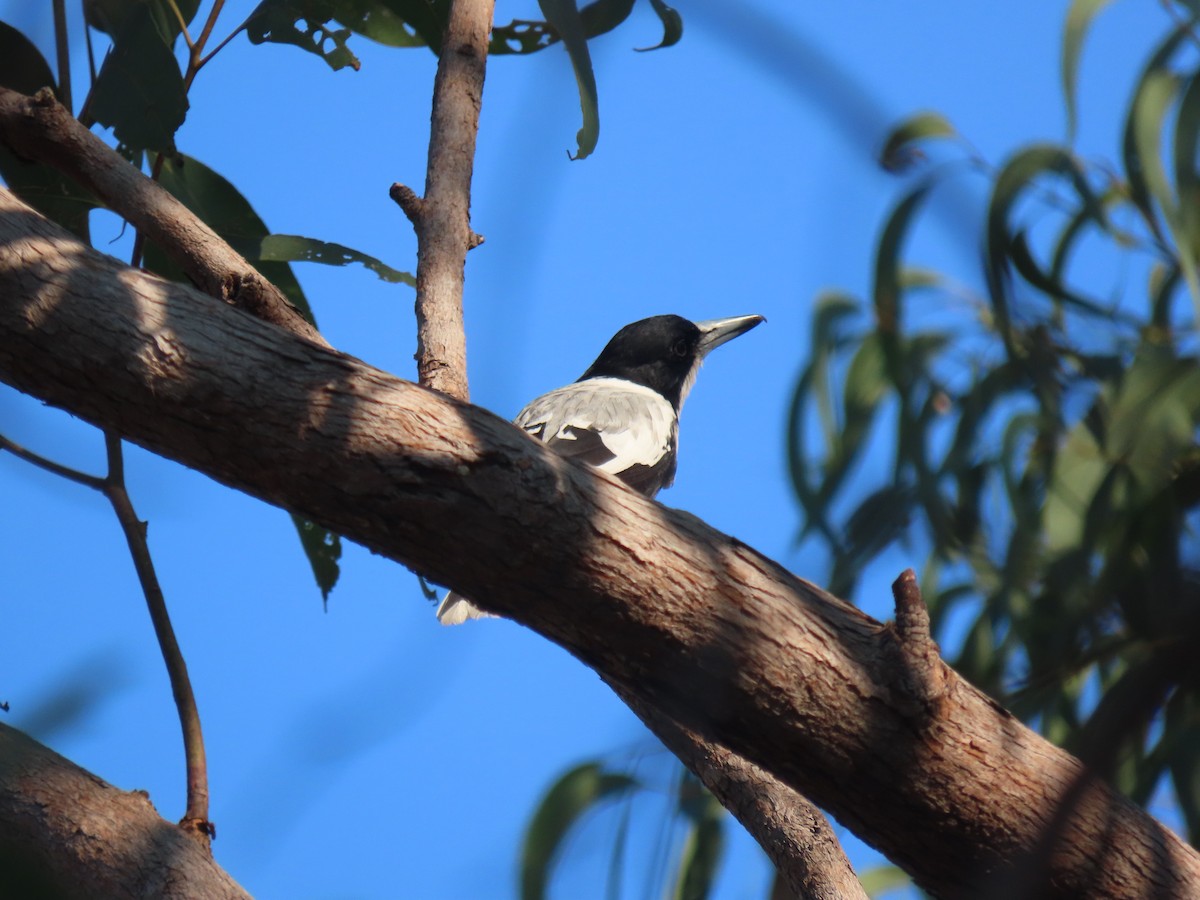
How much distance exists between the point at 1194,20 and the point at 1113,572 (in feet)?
3.80

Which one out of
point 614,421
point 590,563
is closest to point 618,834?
point 590,563

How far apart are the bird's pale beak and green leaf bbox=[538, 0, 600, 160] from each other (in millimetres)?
1815

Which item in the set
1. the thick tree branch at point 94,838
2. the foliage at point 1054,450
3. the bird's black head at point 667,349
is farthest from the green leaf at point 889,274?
the bird's black head at point 667,349

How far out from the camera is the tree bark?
120 centimetres

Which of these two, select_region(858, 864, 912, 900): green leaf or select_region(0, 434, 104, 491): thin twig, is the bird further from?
select_region(858, 864, 912, 900): green leaf

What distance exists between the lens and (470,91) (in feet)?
7.10

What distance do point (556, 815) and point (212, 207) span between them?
1.21 metres

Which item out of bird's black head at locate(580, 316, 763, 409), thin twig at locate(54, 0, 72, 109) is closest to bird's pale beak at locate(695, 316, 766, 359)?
bird's black head at locate(580, 316, 763, 409)

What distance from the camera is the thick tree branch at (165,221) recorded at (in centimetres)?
171

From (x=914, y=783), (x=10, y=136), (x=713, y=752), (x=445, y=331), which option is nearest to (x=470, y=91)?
(x=445, y=331)

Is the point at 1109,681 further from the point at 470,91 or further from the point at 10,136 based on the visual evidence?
the point at 10,136

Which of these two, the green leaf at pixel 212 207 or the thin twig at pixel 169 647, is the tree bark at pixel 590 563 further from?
the green leaf at pixel 212 207

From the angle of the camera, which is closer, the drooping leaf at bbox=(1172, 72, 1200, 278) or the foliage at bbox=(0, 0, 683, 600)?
the foliage at bbox=(0, 0, 683, 600)

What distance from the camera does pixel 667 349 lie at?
12.4 feet
